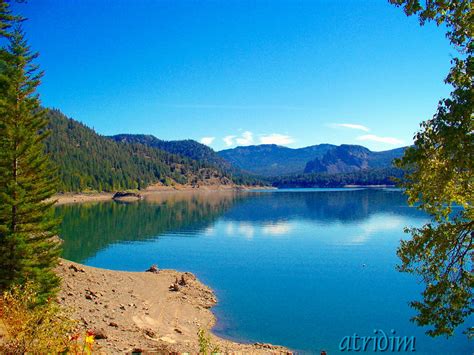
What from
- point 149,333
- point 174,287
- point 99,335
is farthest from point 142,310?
point 99,335

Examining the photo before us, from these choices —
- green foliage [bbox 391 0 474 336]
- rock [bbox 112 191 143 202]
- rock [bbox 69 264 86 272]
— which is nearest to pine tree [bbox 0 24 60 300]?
rock [bbox 69 264 86 272]

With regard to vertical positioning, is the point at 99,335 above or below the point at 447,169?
below

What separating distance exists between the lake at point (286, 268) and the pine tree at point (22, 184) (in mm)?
2875

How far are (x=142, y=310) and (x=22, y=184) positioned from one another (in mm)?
13308

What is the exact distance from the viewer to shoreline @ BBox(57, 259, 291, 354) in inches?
791

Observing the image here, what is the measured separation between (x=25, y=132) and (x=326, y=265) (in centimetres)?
3911

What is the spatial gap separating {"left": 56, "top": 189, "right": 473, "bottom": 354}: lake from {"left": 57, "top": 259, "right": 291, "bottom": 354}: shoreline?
7.32 ft

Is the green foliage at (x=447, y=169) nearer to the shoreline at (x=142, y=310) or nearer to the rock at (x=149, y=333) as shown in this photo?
the shoreline at (x=142, y=310)

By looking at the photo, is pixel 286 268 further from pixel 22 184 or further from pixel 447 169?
pixel 447 169

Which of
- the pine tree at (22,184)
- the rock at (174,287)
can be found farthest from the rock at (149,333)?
the rock at (174,287)

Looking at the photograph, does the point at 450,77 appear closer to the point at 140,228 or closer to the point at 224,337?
the point at 224,337

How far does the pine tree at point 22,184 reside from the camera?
19.5 metres

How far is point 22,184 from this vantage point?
2011 cm

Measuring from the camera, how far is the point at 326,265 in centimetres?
4800
